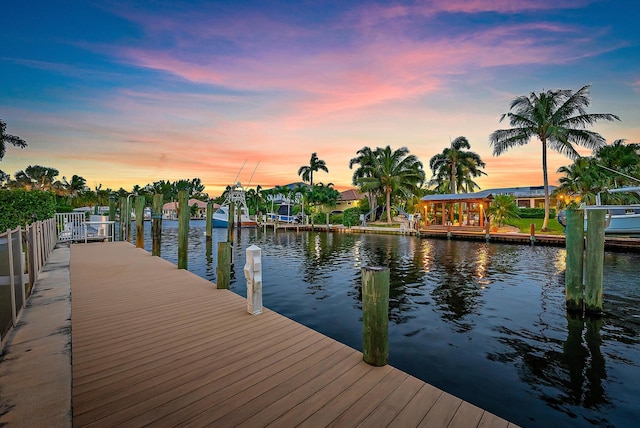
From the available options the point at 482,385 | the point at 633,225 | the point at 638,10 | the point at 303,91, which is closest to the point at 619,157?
the point at 633,225

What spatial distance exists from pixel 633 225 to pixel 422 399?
2319 centimetres

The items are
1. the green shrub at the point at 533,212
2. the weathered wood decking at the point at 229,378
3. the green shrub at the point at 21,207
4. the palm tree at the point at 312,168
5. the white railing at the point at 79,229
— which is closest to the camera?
the weathered wood decking at the point at 229,378

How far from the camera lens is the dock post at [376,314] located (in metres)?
3.79

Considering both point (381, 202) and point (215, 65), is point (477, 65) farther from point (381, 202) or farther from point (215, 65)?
point (381, 202)

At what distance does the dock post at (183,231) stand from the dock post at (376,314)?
8729 mm

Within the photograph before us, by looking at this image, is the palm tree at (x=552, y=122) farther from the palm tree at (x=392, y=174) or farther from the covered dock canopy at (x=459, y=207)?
the palm tree at (x=392, y=174)

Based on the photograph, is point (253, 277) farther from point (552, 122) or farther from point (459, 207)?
point (552, 122)

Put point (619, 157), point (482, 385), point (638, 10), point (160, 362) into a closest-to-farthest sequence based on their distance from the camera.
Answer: point (160, 362) < point (482, 385) < point (638, 10) < point (619, 157)

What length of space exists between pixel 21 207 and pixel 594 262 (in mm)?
23412

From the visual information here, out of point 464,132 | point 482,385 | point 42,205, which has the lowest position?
point 482,385

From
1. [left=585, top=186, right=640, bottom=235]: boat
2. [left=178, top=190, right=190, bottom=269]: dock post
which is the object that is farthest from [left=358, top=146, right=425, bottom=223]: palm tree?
[left=178, top=190, right=190, bottom=269]: dock post

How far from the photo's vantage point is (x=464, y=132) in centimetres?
4753

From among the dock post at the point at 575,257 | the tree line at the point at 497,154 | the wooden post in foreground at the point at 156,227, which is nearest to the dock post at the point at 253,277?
the dock post at the point at 575,257

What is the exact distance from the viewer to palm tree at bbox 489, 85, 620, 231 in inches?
1149
